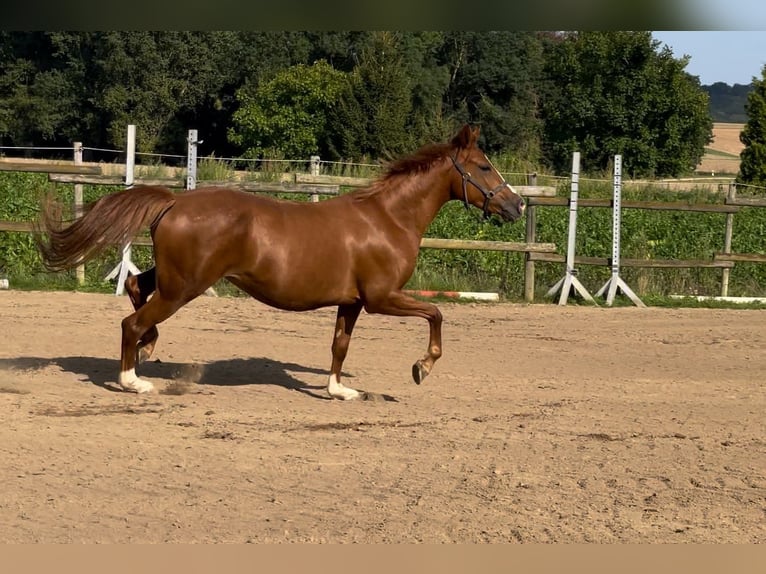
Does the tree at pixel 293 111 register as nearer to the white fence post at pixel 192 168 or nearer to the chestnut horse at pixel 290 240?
the white fence post at pixel 192 168

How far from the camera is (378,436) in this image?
6.45m

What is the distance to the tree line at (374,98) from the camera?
31453 mm

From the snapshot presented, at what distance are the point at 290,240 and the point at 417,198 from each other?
1.13m

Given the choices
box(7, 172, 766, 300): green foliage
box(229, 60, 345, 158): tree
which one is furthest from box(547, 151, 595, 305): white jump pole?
box(229, 60, 345, 158): tree

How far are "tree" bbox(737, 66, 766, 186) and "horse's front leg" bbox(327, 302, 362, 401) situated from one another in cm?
2407

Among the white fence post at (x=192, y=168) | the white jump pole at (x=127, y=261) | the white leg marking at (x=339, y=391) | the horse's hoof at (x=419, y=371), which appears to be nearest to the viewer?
the horse's hoof at (x=419, y=371)

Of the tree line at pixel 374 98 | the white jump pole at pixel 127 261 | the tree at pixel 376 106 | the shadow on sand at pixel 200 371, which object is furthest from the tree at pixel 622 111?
the shadow on sand at pixel 200 371

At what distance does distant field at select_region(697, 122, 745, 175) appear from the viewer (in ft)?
186

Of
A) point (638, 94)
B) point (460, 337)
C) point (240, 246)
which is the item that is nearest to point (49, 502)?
point (240, 246)

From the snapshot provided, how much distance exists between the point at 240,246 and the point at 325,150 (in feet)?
101

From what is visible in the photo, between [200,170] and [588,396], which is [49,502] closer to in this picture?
[588,396]

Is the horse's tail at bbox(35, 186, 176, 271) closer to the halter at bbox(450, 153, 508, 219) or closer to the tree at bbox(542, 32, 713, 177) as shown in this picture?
the halter at bbox(450, 153, 508, 219)

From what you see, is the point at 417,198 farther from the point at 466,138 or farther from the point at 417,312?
the point at 417,312

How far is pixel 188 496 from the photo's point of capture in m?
4.86
